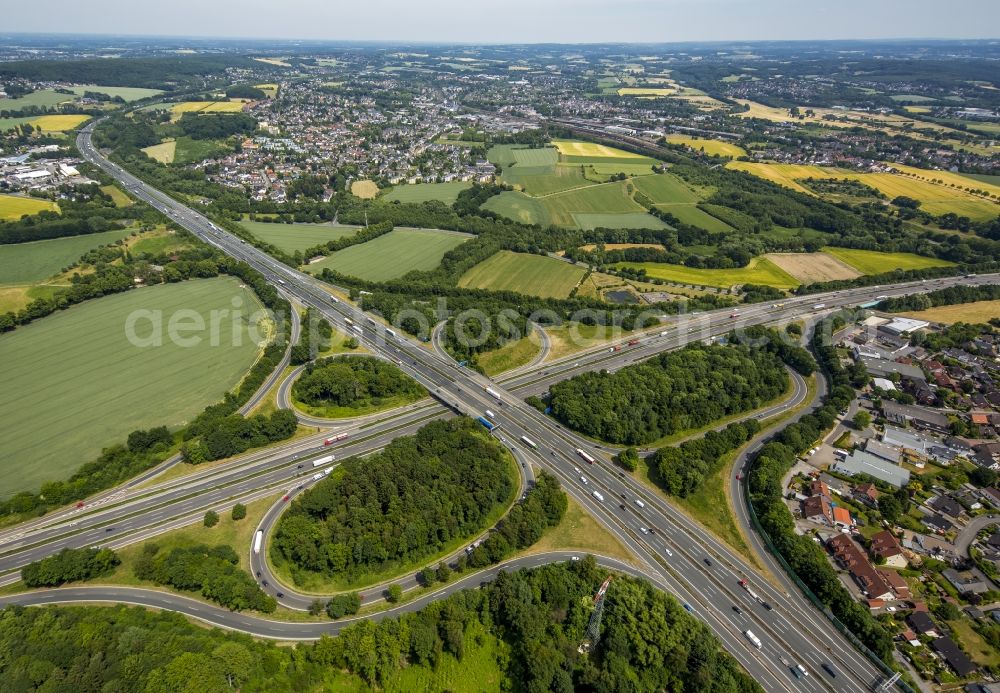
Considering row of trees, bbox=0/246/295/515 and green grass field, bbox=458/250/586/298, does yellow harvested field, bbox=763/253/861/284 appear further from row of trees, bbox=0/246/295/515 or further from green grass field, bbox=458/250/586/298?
row of trees, bbox=0/246/295/515

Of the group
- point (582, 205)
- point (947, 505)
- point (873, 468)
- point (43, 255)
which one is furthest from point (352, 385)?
point (582, 205)

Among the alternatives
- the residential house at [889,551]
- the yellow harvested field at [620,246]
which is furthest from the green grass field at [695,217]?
the residential house at [889,551]

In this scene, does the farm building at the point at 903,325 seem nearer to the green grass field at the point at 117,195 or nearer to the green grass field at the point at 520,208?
the green grass field at the point at 520,208

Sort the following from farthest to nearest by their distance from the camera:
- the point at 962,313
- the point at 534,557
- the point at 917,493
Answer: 1. the point at 962,313
2. the point at 917,493
3. the point at 534,557

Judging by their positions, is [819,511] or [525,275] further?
[525,275]

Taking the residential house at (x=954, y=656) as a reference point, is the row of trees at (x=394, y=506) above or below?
above

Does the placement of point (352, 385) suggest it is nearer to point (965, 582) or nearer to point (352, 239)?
point (352, 239)

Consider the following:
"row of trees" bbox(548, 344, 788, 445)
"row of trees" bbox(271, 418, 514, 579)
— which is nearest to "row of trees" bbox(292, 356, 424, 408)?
"row of trees" bbox(271, 418, 514, 579)
